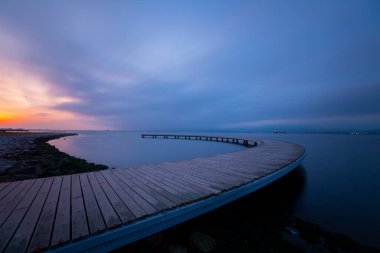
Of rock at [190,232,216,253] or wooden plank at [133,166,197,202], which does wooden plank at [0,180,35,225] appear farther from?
rock at [190,232,216,253]

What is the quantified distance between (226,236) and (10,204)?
4.20 meters

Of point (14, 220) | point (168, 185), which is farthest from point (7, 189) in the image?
point (168, 185)

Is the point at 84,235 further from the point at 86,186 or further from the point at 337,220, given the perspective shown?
the point at 337,220

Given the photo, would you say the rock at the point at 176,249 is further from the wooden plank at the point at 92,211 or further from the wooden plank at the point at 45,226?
the wooden plank at the point at 45,226

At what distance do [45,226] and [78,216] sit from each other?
0.38 metres

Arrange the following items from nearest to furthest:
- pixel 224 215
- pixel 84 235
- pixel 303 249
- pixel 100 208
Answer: pixel 84 235, pixel 100 208, pixel 303 249, pixel 224 215

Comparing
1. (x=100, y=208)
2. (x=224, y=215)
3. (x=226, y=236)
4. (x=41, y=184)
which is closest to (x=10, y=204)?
(x=41, y=184)

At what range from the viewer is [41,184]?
3.95 m


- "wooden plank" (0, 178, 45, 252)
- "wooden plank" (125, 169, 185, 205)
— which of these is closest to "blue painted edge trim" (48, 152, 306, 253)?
"wooden plank" (125, 169, 185, 205)

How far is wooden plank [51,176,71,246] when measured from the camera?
6.57ft

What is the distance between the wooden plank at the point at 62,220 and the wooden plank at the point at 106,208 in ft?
1.48

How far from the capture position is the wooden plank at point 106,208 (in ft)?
7.68

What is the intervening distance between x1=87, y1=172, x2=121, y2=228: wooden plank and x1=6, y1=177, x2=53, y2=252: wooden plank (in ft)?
2.77

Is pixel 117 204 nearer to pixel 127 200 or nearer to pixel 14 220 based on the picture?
pixel 127 200
